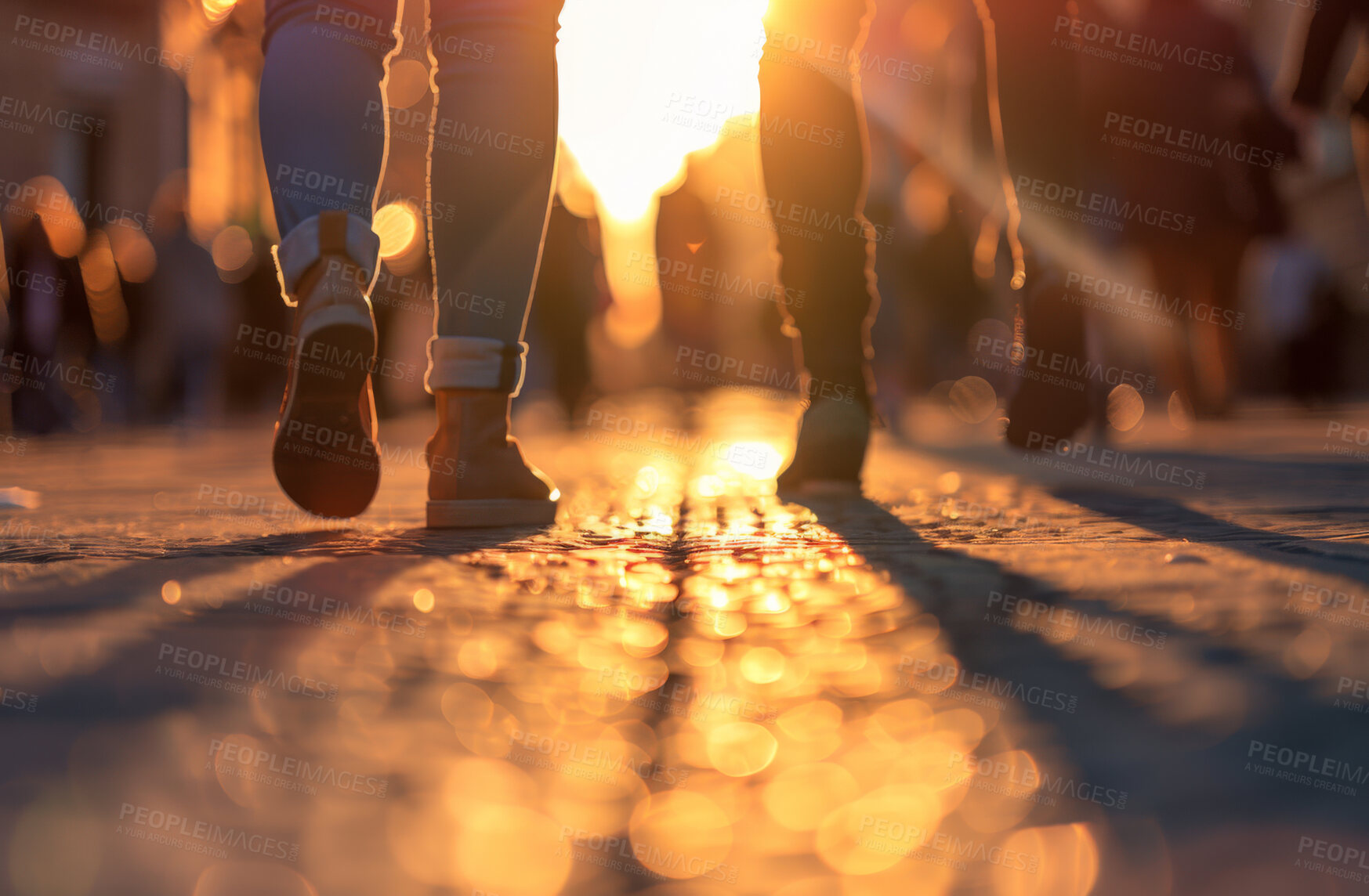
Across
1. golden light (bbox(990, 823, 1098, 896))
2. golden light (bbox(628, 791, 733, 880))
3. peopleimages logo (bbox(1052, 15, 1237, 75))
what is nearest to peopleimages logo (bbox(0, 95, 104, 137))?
peopleimages logo (bbox(1052, 15, 1237, 75))

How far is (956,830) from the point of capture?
436mm

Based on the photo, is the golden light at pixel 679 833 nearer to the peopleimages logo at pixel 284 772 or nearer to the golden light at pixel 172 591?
the peopleimages logo at pixel 284 772

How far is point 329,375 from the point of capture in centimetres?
147

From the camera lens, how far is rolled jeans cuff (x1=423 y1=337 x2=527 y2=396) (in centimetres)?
163

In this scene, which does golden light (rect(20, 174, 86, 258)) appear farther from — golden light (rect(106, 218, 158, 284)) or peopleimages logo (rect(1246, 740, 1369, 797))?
peopleimages logo (rect(1246, 740, 1369, 797))

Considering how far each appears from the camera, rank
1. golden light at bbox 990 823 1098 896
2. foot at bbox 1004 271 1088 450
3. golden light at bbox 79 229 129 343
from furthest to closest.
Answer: golden light at bbox 79 229 129 343
foot at bbox 1004 271 1088 450
golden light at bbox 990 823 1098 896

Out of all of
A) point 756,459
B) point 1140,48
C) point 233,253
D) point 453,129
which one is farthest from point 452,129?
point 233,253

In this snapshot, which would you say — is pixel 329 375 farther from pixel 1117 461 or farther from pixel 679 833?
pixel 1117 461

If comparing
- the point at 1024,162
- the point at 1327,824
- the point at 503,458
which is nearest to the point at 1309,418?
the point at 1024,162

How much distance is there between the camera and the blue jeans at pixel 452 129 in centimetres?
161

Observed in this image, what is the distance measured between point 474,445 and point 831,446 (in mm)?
792

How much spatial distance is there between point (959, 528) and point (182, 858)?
1.25 meters

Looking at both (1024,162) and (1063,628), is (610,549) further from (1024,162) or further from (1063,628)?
(1024,162)

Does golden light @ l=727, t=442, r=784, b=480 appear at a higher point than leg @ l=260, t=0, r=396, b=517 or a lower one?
lower
